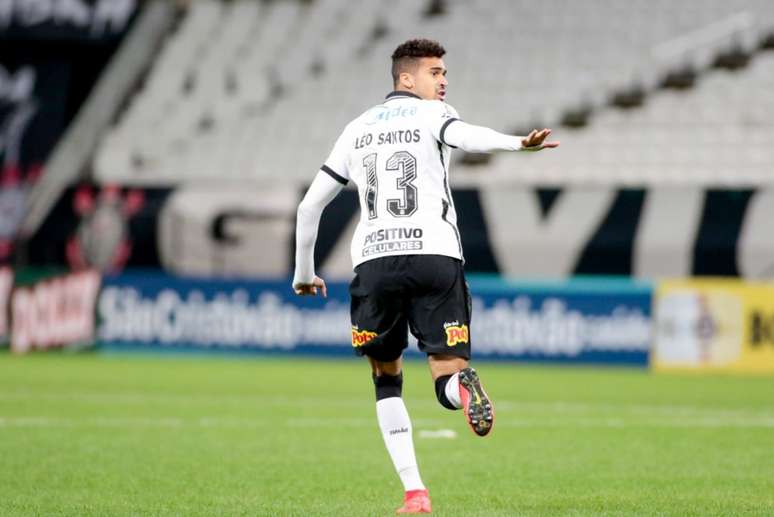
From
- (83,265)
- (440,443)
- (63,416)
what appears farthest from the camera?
(83,265)

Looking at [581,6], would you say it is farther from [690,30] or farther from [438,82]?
[438,82]

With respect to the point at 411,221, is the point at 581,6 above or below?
above

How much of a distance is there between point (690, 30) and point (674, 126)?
2673 millimetres

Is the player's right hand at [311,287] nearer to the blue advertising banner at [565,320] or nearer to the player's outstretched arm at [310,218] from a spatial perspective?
the player's outstretched arm at [310,218]

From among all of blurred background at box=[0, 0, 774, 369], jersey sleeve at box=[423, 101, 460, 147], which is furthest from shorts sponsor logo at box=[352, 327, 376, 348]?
blurred background at box=[0, 0, 774, 369]

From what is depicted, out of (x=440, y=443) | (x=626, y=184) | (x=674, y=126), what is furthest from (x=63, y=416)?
(x=674, y=126)

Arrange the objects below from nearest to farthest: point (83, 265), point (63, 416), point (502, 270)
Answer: point (63, 416), point (502, 270), point (83, 265)

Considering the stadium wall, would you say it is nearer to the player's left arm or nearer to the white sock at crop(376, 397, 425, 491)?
the white sock at crop(376, 397, 425, 491)

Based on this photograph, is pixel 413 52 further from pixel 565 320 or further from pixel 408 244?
pixel 565 320

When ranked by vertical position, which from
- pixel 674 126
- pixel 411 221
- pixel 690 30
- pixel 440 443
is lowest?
pixel 440 443

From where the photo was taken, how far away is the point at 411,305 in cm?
678

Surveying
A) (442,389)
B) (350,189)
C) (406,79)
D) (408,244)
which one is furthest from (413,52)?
(350,189)

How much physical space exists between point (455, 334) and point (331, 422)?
5.65m

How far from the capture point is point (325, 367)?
20141 millimetres
